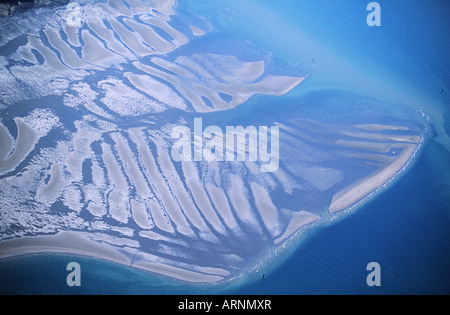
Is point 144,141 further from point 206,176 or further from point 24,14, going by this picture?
point 24,14

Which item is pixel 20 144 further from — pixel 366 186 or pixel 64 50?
pixel 366 186

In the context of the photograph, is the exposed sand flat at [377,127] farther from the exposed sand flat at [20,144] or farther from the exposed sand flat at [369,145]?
the exposed sand flat at [20,144]

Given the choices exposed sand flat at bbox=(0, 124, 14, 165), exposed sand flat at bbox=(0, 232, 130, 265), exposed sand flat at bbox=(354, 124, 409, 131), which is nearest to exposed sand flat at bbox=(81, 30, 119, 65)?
exposed sand flat at bbox=(0, 124, 14, 165)

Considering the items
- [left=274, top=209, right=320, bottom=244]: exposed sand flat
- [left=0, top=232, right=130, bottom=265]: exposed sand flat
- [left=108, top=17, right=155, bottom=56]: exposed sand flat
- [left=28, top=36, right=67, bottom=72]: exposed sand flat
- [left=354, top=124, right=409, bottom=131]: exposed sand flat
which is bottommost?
[left=0, top=232, right=130, bottom=265]: exposed sand flat

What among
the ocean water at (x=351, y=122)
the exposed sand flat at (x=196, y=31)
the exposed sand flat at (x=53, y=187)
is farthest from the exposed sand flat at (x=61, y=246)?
the exposed sand flat at (x=196, y=31)

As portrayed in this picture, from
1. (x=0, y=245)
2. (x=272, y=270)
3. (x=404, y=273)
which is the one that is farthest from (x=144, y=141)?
(x=404, y=273)

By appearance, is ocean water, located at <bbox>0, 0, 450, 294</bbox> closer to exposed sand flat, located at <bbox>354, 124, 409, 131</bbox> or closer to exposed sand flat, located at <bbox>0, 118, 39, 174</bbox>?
exposed sand flat, located at <bbox>354, 124, 409, 131</bbox>

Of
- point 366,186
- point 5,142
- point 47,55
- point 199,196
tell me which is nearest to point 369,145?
point 366,186
